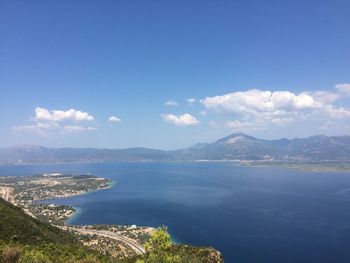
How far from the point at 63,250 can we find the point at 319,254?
100 meters

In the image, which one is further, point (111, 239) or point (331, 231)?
point (331, 231)

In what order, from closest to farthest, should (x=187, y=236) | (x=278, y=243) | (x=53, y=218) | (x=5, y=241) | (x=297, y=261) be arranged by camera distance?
(x=5, y=241) < (x=297, y=261) < (x=278, y=243) < (x=187, y=236) < (x=53, y=218)

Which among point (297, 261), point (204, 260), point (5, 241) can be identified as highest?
point (5, 241)

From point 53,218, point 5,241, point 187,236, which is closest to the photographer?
point 5,241

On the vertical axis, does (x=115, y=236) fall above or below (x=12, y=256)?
below

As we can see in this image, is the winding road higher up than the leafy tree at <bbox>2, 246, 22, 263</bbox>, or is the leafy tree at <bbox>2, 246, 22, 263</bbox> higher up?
the leafy tree at <bbox>2, 246, 22, 263</bbox>

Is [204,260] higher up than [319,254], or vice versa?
[204,260]

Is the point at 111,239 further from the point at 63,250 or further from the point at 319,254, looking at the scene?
the point at 319,254

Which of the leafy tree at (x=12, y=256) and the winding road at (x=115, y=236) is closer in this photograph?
the leafy tree at (x=12, y=256)

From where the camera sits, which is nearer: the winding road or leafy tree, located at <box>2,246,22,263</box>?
leafy tree, located at <box>2,246,22,263</box>

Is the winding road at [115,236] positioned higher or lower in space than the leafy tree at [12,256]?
lower

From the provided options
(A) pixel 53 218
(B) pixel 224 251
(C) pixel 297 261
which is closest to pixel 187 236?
(B) pixel 224 251

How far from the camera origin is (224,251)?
5330 inches

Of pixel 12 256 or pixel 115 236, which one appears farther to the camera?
pixel 115 236
